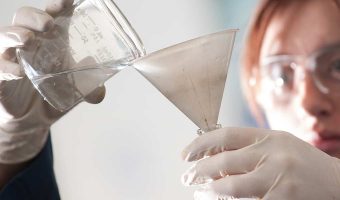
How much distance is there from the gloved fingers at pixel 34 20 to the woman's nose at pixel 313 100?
78 centimetres

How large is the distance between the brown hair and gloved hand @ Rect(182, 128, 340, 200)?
0.72 metres

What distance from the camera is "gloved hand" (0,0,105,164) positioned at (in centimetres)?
94

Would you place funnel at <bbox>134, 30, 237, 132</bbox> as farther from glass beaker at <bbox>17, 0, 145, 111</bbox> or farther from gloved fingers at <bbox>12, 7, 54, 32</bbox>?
gloved fingers at <bbox>12, 7, 54, 32</bbox>

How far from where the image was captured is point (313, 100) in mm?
1405

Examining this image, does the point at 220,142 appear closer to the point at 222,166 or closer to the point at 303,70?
the point at 222,166

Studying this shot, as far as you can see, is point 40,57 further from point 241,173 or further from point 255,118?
point 255,118

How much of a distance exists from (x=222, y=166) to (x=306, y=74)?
2.33ft

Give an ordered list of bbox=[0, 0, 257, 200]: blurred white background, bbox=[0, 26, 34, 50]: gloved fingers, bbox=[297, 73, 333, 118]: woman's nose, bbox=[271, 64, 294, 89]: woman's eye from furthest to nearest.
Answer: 1. bbox=[0, 0, 257, 200]: blurred white background
2. bbox=[271, 64, 294, 89]: woman's eye
3. bbox=[297, 73, 333, 118]: woman's nose
4. bbox=[0, 26, 34, 50]: gloved fingers

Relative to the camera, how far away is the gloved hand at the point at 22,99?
938 millimetres

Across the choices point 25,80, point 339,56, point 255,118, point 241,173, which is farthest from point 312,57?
point 25,80

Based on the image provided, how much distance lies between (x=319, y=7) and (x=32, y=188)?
93cm

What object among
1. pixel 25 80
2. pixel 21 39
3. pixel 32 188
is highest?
pixel 21 39

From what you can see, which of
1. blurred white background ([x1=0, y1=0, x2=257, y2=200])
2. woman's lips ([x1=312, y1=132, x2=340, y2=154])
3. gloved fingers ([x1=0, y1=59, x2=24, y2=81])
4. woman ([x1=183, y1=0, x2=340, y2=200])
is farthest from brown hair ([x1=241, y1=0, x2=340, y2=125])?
gloved fingers ([x1=0, y1=59, x2=24, y2=81])

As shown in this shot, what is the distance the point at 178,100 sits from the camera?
2.74ft
